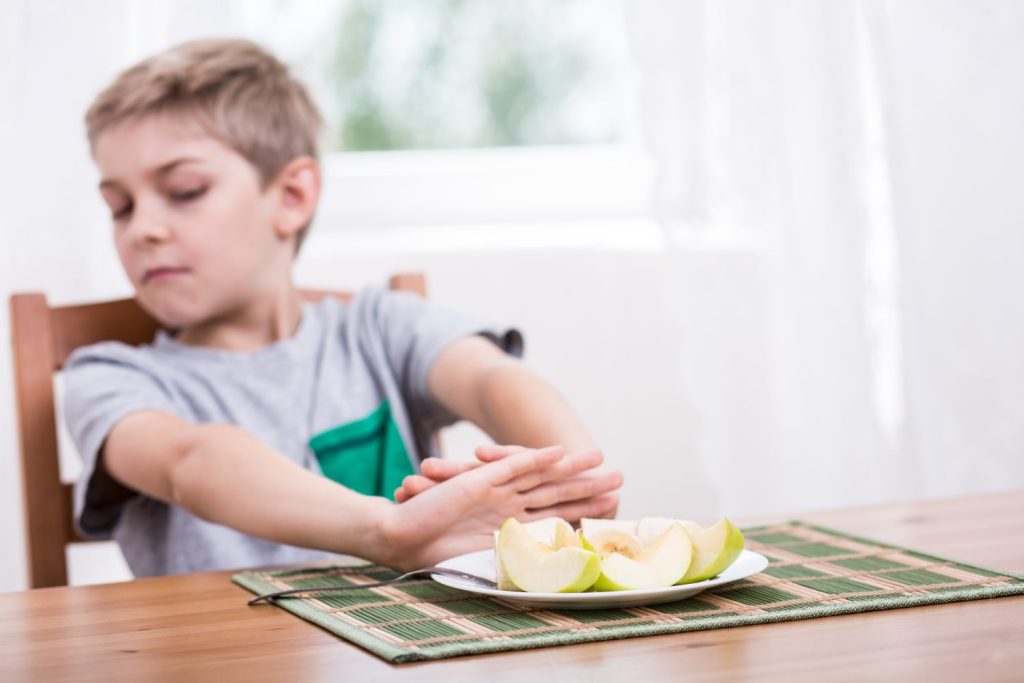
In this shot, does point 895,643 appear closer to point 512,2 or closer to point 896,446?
point 896,446

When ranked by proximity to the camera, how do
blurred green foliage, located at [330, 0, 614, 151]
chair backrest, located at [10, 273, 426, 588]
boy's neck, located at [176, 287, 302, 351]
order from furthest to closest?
1. blurred green foliage, located at [330, 0, 614, 151]
2. boy's neck, located at [176, 287, 302, 351]
3. chair backrest, located at [10, 273, 426, 588]

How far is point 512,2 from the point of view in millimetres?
2133

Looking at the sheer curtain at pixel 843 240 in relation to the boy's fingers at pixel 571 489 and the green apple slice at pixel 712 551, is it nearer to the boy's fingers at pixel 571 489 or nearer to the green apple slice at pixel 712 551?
the boy's fingers at pixel 571 489

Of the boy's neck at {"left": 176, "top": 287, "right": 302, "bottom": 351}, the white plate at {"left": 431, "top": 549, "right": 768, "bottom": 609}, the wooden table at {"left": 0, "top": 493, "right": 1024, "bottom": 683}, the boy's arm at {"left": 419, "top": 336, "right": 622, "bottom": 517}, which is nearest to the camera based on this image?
the wooden table at {"left": 0, "top": 493, "right": 1024, "bottom": 683}

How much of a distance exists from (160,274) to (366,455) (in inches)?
10.8

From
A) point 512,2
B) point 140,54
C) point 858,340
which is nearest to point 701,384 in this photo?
point 858,340

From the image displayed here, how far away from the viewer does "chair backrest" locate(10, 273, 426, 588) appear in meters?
1.21

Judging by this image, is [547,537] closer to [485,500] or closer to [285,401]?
[485,500]

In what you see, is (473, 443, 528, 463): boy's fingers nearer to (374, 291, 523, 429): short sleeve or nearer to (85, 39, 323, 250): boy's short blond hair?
(374, 291, 523, 429): short sleeve

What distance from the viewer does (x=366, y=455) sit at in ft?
4.14

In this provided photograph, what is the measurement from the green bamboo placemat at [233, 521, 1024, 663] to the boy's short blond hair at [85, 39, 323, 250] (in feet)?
2.06

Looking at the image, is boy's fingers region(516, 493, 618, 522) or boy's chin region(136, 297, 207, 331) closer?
boy's fingers region(516, 493, 618, 522)

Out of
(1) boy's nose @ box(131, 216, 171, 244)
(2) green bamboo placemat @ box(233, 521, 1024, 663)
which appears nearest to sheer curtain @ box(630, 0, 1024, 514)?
(1) boy's nose @ box(131, 216, 171, 244)

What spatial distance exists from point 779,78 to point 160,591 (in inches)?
53.8
